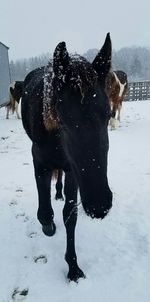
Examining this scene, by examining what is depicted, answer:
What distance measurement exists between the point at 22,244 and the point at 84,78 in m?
2.09

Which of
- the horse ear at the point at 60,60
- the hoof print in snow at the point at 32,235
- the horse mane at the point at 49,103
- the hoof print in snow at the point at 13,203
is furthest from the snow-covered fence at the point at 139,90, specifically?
the horse ear at the point at 60,60

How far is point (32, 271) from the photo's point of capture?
9.45 feet

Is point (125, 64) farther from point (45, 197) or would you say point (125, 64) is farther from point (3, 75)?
point (45, 197)

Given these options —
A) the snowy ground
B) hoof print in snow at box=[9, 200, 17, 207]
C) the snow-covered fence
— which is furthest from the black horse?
the snow-covered fence

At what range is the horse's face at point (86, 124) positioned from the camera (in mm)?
1849

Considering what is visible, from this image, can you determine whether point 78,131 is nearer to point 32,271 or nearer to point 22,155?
point 32,271

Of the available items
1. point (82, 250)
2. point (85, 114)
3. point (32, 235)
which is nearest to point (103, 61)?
point (85, 114)

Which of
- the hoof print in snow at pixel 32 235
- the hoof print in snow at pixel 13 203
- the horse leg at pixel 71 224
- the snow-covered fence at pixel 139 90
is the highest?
the horse leg at pixel 71 224

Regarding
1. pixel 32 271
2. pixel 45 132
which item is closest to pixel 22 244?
pixel 32 271

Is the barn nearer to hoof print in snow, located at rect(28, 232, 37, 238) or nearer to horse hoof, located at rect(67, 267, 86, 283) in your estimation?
hoof print in snow, located at rect(28, 232, 37, 238)

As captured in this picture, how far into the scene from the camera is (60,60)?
1.96m

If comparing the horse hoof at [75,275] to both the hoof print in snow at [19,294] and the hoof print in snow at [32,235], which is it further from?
the hoof print in snow at [32,235]

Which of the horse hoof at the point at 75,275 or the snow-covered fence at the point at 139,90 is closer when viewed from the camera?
the horse hoof at the point at 75,275

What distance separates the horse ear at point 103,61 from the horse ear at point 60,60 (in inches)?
8.4
